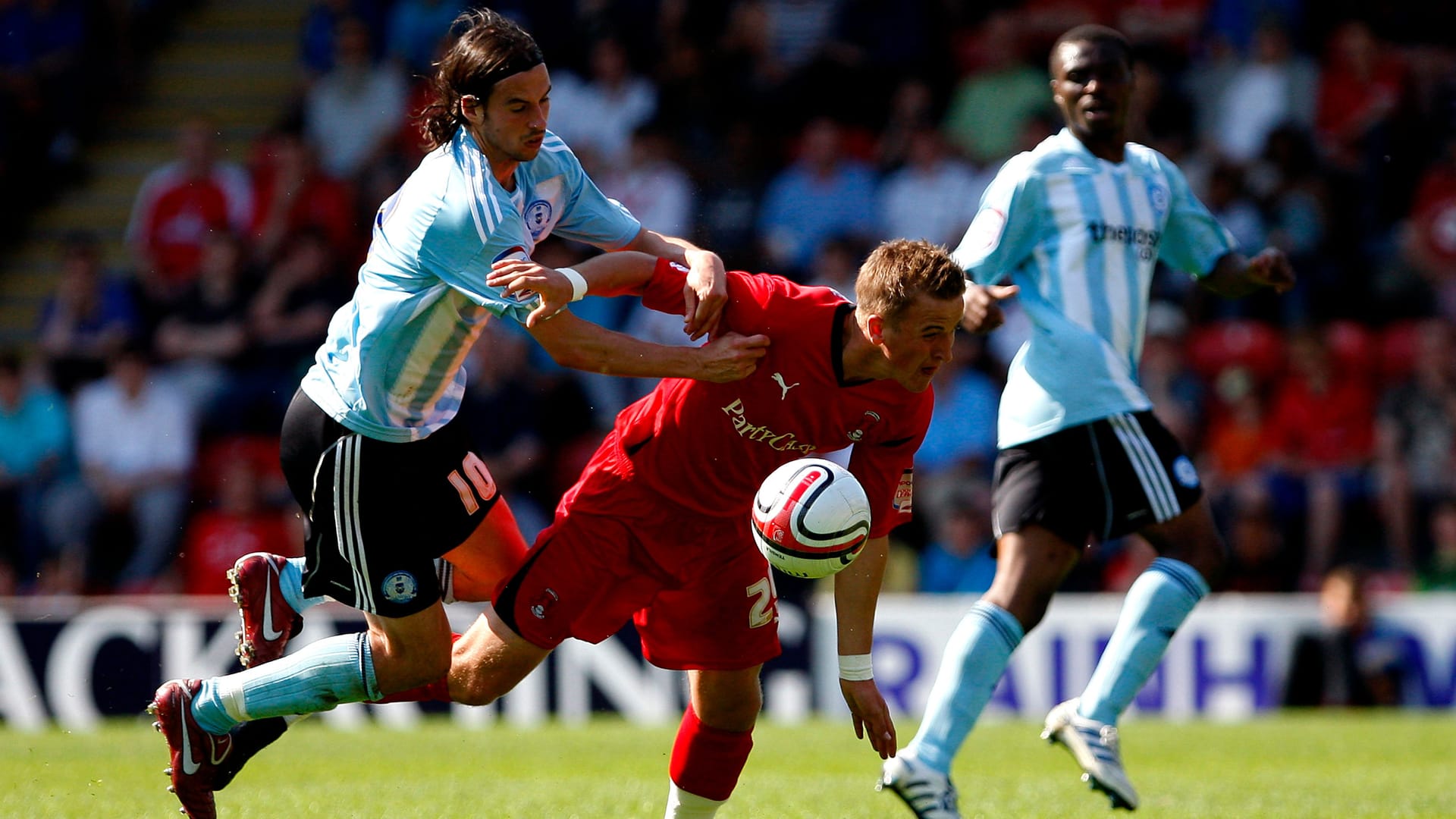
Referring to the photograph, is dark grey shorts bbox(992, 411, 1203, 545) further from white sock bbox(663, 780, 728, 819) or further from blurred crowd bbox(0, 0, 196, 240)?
blurred crowd bbox(0, 0, 196, 240)

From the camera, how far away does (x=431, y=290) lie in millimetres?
5094

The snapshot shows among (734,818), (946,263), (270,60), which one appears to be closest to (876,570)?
(946,263)

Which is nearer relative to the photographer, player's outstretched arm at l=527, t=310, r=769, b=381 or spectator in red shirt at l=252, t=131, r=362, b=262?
player's outstretched arm at l=527, t=310, r=769, b=381

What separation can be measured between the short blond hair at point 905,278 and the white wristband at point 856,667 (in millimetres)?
1007

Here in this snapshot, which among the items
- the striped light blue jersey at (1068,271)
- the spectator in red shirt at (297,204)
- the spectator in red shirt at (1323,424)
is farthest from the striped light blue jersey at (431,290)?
the spectator in red shirt at (297,204)

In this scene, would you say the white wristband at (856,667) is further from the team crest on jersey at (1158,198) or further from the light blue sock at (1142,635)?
the team crest on jersey at (1158,198)

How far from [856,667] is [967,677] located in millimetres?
566

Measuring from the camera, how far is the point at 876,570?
515 centimetres

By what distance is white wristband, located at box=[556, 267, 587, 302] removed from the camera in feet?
15.9

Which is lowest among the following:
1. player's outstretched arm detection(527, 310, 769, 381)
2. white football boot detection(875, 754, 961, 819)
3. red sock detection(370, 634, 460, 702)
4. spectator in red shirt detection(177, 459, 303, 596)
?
spectator in red shirt detection(177, 459, 303, 596)

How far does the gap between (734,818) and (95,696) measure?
6.41m

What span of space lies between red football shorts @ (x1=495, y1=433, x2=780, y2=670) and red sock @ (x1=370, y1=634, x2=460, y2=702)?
0.35 m

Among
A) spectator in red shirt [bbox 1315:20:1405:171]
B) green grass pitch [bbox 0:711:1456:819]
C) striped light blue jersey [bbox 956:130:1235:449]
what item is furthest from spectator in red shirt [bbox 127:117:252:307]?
striped light blue jersey [bbox 956:130:1235:449]

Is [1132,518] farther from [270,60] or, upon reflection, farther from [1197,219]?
[270,60]
